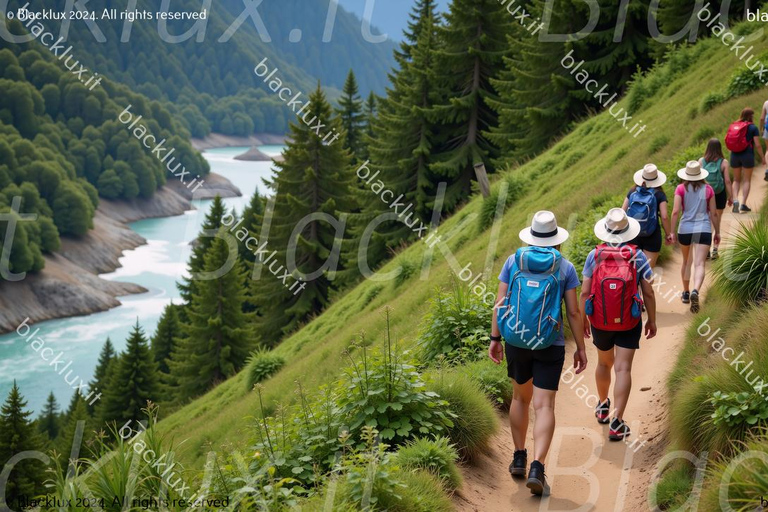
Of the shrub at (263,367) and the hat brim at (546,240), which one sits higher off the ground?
the hat brim at (546,240)

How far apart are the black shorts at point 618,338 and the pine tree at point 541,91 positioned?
24.8m

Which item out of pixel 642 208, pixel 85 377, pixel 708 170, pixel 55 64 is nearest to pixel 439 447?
pixel 642 208

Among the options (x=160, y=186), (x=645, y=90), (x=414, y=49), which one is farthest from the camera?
(x=160, y=186)

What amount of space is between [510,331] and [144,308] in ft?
332

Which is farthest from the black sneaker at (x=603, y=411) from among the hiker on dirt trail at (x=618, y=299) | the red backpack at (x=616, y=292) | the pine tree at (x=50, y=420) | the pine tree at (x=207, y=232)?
the pine tree at (x=50, y=420)

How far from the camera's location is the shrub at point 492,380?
816 centimetres

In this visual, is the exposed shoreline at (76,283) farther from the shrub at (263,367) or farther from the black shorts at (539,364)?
the black shorts at (539,364)

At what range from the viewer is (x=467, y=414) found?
Answer: 23.7ft

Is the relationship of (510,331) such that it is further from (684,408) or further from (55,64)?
(55,64)

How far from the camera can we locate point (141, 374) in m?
53.3

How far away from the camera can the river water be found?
75938mm

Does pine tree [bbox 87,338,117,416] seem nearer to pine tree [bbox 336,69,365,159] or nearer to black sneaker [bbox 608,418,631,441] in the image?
pine tree [bbox 336,69,365,159]

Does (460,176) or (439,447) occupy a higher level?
(439,447)

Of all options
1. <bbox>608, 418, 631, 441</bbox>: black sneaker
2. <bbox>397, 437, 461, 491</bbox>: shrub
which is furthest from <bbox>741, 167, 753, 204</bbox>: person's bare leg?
<bbox>397, 437, 461, 491</bbox>: shrub
